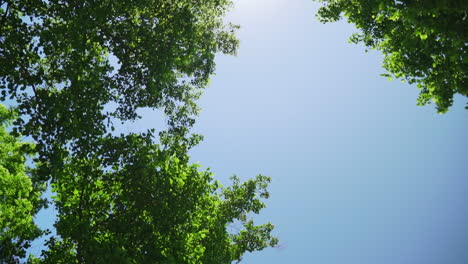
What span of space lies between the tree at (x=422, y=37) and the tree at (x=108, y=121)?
7155 mm

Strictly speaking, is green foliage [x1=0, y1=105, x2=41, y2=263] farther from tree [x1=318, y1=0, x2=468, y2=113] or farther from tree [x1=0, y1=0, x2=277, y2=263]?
tree [x1=318, y1=0, x2=468, y2=113]

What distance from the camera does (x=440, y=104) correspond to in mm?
14703

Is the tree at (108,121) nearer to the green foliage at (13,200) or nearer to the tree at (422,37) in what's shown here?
the green foliage at (13,200)

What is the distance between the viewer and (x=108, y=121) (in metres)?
9.44

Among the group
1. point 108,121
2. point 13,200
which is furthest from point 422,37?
point 13,200

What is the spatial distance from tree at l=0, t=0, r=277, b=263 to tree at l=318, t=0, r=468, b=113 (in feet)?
23.5

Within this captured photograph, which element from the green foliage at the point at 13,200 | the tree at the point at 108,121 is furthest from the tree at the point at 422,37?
the green foliage at the point at 13,200

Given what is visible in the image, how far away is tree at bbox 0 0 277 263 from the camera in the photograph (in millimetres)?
8461

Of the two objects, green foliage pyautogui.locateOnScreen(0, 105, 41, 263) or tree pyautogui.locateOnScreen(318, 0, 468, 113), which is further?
green foliage pyautogui.locateOnScreen(0, 105, 41, 263)

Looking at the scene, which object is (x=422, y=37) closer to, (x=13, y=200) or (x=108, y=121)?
(x=108, y=121)

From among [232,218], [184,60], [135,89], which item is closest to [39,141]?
[135,89]

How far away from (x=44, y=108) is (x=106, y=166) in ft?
9.19

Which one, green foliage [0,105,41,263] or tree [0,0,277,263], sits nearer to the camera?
tree [0,0,277,263]

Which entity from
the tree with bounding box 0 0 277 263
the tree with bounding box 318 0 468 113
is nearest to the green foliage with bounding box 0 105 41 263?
the tree with bounding box 0 0 277 263
